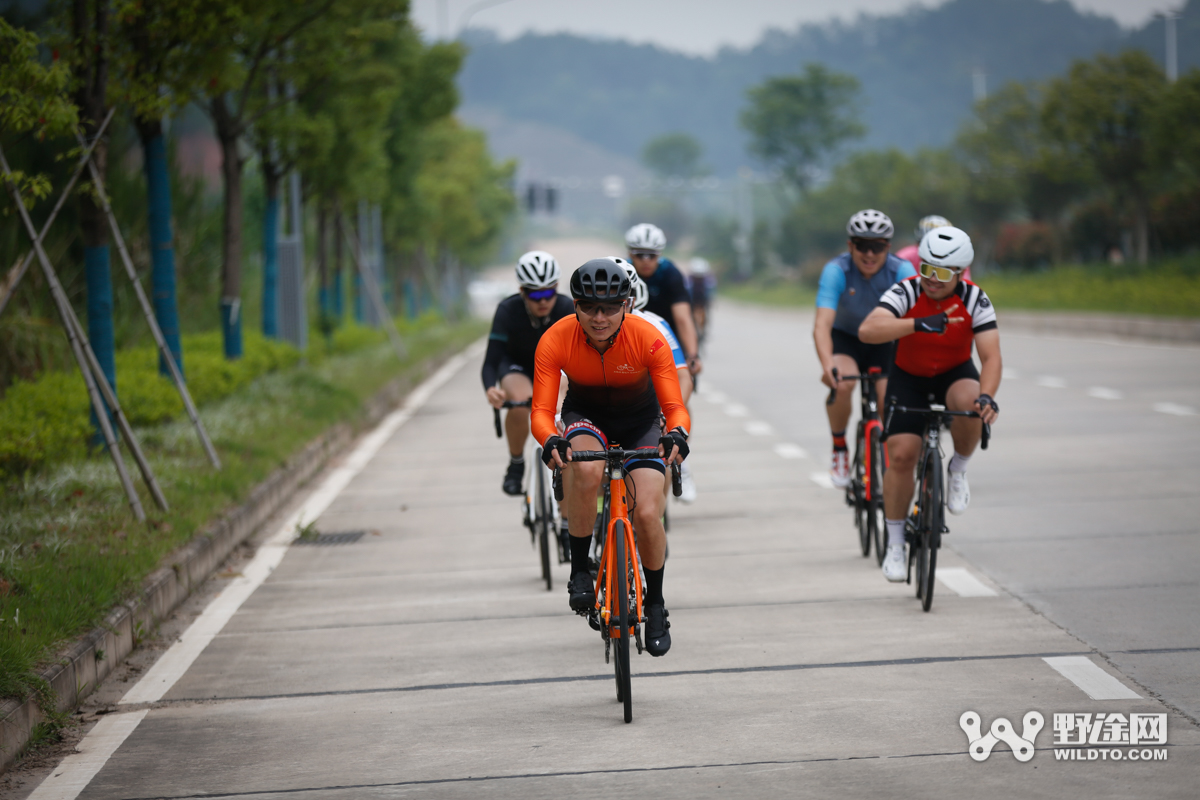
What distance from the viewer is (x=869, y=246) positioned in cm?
938

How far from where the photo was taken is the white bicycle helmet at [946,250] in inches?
292

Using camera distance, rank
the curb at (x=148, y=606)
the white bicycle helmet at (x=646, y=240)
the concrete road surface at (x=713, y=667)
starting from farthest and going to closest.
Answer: the white bicycle helmet at (x=646, y=240), the curb at (x=148, y=606), the concrete road surface at (x=713, y=667)

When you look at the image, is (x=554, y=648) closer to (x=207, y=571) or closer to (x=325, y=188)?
(x=207, y=571)

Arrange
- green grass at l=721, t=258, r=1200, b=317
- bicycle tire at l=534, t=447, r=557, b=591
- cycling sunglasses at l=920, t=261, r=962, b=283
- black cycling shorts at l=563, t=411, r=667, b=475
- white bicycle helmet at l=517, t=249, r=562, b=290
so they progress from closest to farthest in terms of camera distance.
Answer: black cycling shorts at l=563, t=411, r=667, b=475 → cycling sunglasses at l=920, t=261, r=962, b=283 → bicycle tire at l=534, t=447, r=557, b=591 → white bicycle helmet at l=517, t=249, r=562, b=290 → green grass at l=721, t=258, r=1200, b=317

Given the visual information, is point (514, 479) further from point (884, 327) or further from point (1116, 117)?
point (1116, 117)

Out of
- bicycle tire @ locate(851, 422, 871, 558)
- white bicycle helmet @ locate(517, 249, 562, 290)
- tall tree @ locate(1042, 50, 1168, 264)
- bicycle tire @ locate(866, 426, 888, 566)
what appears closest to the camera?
white bicycle helmet @ locate(517, 249, 562, 290)

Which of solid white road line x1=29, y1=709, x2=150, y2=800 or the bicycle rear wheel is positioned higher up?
the bicycle rear wheel

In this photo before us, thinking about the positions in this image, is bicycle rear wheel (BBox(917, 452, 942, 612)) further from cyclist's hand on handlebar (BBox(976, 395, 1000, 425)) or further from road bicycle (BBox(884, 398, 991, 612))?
cyclist's hand on handlebar (BBox(976, 395, 1000, 425))

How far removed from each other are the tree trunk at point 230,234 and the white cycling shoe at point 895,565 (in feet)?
37.9

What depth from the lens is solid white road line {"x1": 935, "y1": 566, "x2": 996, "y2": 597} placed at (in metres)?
7.96

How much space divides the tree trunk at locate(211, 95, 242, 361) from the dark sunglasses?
1030 cm

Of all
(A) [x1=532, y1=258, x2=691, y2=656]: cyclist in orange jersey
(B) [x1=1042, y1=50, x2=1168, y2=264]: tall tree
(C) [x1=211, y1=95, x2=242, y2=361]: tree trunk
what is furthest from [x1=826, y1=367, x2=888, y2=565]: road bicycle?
(B) [x1=1042, y1=50, x2=1168, y2=264]: tall tree

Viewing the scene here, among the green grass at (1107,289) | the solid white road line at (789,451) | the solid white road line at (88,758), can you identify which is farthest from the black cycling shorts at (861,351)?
the green grass at (1107,289)

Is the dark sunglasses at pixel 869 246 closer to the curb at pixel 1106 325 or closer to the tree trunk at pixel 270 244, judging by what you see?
the tree trunk at pixel 270 244
